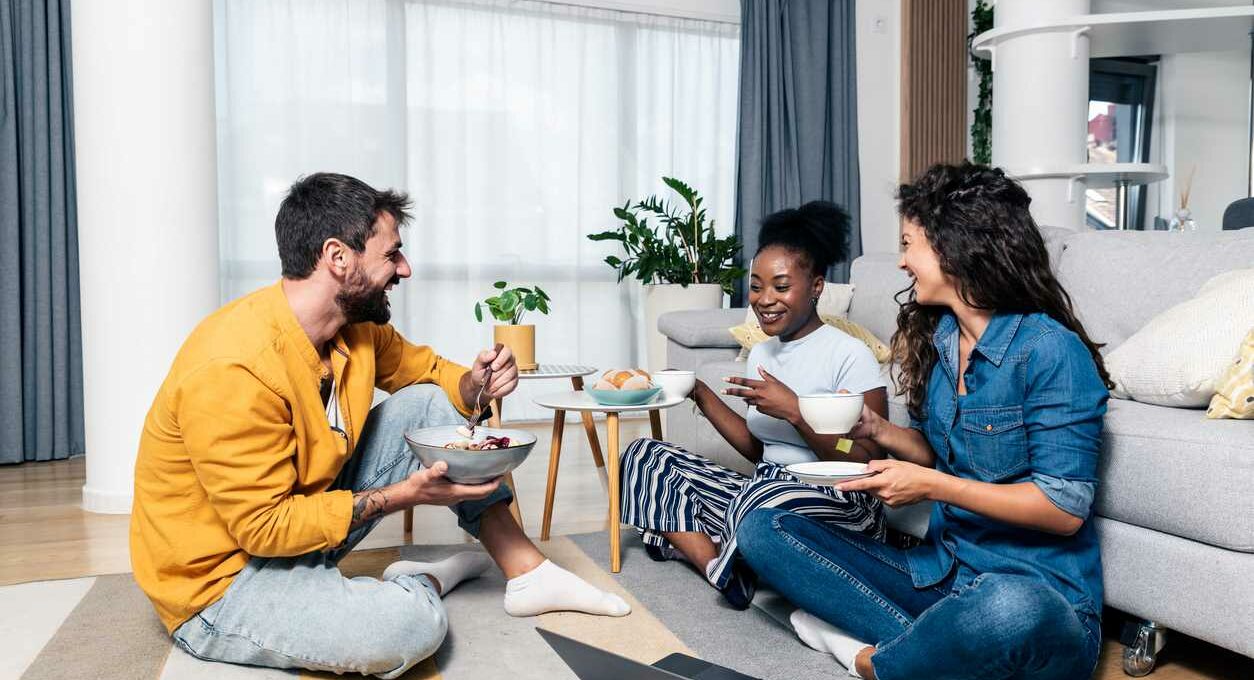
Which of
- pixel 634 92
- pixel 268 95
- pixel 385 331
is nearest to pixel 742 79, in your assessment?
pixel 634 92

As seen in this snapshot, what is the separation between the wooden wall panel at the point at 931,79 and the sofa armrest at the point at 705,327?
2.39 metres

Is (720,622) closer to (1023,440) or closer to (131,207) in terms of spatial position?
(1023,440)

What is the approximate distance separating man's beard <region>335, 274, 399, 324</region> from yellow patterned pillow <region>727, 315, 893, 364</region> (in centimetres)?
138

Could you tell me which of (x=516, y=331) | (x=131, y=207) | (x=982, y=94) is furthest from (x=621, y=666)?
(x=982, y=94)

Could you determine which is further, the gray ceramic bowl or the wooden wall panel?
the wooden wall panel

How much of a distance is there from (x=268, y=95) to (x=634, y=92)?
1784mm

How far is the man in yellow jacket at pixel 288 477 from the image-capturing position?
1.48 meters

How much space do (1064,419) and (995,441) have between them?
12 cm

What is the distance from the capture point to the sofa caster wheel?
1639 mm

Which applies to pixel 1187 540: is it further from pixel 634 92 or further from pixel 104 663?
pixel 634 92

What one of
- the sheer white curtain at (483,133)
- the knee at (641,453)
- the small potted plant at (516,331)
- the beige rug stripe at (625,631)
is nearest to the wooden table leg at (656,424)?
the knee at (641,453)

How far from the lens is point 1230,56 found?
613 cm

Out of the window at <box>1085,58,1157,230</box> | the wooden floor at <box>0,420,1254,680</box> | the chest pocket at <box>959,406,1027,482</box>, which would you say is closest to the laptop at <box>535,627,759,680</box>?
the chest pocket at <box>959,406,1027,482</box>

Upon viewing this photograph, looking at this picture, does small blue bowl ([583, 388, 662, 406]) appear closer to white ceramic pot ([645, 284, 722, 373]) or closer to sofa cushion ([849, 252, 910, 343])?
sofa cushion ([849, 252, 910, 343])
